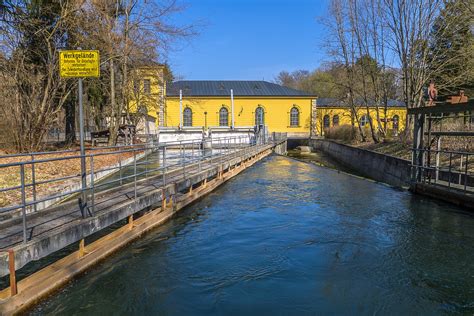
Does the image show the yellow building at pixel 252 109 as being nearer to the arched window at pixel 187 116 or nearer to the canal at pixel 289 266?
the arched window at pixel 187 116

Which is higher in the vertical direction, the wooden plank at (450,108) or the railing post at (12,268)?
the wooden plank at (450,108)

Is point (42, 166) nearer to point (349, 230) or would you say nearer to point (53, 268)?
point (53, 268)

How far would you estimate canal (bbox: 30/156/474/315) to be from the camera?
16.2 ft

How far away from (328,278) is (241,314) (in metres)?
1.68

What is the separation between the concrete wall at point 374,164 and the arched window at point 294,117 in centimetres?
1715

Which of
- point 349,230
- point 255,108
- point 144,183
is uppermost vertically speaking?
point 255,108

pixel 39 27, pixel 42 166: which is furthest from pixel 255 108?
pixel 42 166

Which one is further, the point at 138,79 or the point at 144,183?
the point at 138,79

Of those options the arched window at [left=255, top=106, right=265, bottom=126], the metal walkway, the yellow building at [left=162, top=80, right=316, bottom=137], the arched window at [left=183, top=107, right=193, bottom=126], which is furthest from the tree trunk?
the arched window at [left=255, top=106, right=265, bottom=126]

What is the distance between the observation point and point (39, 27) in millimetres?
18219

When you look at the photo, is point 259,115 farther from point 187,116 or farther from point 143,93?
point 143,93

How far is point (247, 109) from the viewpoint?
173 feet

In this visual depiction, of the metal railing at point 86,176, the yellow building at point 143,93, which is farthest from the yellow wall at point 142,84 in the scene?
the metal railing at point 86,176

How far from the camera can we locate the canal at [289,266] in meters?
4.93
